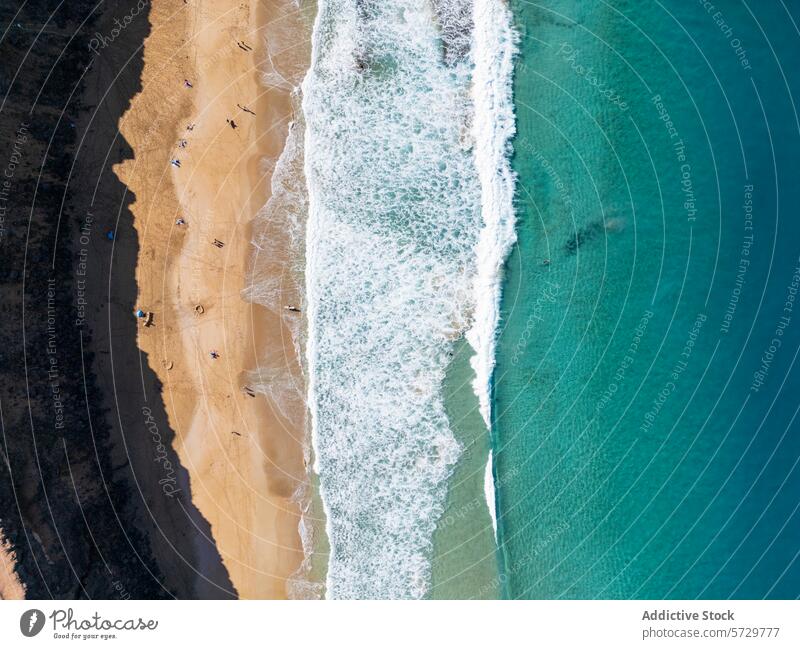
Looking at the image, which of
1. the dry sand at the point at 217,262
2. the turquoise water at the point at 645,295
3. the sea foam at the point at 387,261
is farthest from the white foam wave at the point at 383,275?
the turquoise water at the point at 645,295

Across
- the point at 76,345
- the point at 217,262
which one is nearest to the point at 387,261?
the point at 217,262

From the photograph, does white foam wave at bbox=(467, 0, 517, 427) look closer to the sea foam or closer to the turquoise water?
the sea foam

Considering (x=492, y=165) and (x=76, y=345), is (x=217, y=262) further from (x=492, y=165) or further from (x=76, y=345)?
(x=492, y=165)
